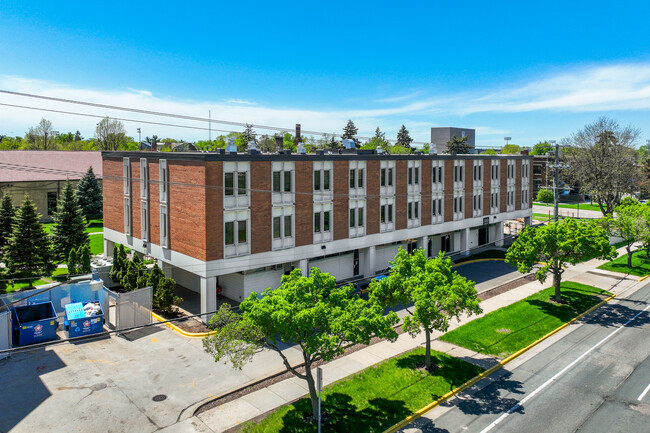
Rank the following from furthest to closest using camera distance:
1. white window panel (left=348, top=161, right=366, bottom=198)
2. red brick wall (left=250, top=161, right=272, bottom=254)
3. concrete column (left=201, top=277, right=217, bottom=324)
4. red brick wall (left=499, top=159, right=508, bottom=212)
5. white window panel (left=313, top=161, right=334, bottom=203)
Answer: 1. red brick wall (left=499, top=159, right=508, bottom=212)
2. white window panel (left=348, top=161, right=366, bottom=198)
3. white window panel (left=313, top=161, right=334, bottom=203)
4. red brick wall (left=250, top=161, right=272, bottom=254)
5. concrete column (left=201, top=277, right=217, bottom=324)

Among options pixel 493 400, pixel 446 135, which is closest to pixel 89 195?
pixel 493 400

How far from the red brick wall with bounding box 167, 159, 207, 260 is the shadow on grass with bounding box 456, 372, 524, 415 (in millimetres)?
16246

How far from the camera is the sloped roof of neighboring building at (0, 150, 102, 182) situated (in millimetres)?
62812

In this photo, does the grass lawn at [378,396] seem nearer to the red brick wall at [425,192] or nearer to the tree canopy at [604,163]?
the red brick wall at [425,192]

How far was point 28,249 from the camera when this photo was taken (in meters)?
35.5

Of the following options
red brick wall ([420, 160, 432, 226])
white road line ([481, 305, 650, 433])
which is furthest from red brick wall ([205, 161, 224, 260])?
red brick wall ([420, 160, 432, 226])

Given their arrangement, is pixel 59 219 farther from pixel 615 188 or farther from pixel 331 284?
pixel 615 188

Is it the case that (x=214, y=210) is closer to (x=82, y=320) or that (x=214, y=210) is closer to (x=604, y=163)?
(x=82, y=320)

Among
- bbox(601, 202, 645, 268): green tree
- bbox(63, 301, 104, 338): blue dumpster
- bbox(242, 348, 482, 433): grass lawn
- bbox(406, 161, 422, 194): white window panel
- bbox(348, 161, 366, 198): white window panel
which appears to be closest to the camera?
bbox(242, 348, 482, 433): grass lawn

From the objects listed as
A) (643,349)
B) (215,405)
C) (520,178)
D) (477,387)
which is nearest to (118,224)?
(215,405)

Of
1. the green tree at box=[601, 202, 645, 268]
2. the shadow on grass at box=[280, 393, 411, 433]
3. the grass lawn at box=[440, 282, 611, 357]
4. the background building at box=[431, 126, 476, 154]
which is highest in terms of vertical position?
the background building at box=[431, 126, 476, 154]

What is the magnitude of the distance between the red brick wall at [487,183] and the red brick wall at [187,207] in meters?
31.7

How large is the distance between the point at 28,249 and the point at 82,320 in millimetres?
13858

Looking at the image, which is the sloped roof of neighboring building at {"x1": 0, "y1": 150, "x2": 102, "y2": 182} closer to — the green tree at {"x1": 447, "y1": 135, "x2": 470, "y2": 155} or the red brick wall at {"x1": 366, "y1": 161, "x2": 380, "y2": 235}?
A: the red brick wall at {"x1": 366, "y1": 161, "x2": 380, "y2": 235}
